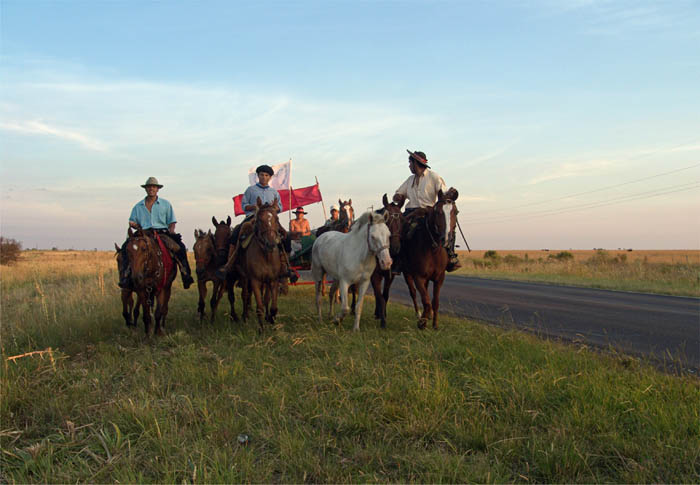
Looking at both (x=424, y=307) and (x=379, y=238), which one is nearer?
(x=379, y=238)

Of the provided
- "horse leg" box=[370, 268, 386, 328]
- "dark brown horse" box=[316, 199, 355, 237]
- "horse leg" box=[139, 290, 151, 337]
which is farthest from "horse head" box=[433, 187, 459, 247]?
"horse leg" box=[139, 290, 151, 337]

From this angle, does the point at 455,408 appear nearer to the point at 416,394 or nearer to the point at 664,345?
the point at 416,394

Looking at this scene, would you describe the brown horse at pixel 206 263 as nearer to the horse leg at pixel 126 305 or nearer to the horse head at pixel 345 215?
the horse leg at pixel 126 305

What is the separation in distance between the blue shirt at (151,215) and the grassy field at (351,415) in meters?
2.96

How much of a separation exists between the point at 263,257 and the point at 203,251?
1.88 metres

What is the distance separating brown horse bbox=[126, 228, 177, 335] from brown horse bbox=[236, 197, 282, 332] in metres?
1.51

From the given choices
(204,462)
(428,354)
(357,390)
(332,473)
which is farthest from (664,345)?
(204,462)

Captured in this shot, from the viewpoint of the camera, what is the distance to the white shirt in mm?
9398

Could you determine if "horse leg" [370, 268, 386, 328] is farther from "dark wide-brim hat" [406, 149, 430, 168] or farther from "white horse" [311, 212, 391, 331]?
"dark wide-brim hat" [406, 149, 430, 168]

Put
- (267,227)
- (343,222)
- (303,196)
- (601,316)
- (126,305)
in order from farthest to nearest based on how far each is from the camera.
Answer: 1. (303,196)
2. (343,222)
3. (601,316)
4. (126,305)
5. (267,227)

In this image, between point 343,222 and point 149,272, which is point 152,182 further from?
point 343,222

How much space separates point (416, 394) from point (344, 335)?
3329 millimetres

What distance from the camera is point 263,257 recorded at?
8.68 m

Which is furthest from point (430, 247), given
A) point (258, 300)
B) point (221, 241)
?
point (221, 241)
